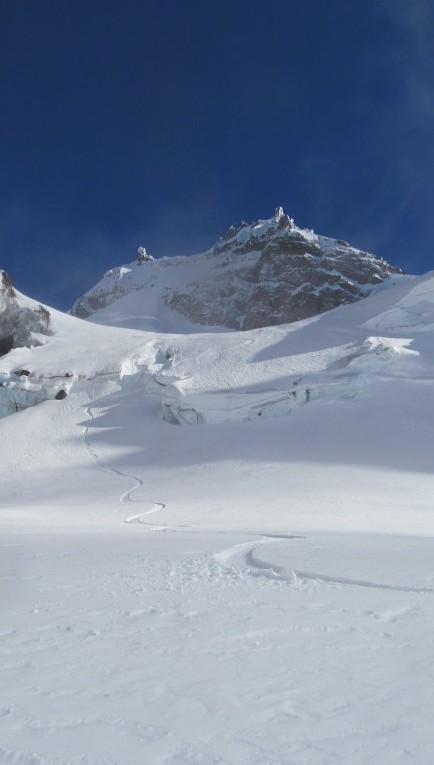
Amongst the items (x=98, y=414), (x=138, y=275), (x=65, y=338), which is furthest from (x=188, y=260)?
(x=98, y=414)

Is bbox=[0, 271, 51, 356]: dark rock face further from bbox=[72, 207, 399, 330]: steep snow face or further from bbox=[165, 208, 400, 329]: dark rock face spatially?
bbox=[165, 208, 400, 329]: dark rock face

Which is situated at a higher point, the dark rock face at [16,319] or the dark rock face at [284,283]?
the dark rock face at [284,283]

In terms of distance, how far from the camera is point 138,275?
145125 millimetres

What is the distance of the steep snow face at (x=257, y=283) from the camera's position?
111m

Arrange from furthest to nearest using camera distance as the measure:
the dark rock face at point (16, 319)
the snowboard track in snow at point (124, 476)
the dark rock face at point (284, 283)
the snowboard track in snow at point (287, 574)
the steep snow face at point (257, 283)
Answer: the steep snow face at point (257, 283) → the dark rock face at point (284, 283) → the dark rock face at point (16, 319) → the snowboard track in snow at point (124, 476) → the snowboard track in snow at point (287, 574)

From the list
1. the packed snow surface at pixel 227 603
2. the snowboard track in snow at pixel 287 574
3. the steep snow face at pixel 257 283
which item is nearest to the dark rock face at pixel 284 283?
the steep snow face at pixel 257 283

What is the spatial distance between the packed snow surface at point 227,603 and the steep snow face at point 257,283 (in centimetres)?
8107

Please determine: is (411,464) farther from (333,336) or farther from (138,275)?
(138,275)

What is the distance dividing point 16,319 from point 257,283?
271 feet

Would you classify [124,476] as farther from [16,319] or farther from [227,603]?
[16,319]

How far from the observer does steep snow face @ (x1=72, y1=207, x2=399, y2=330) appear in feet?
365

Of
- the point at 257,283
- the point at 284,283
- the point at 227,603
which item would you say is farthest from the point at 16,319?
the point at 257,283

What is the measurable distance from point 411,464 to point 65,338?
28.4m

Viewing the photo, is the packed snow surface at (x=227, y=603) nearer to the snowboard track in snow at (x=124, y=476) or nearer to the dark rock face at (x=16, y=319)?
the snowboard track in snow at (x=124, y=476)
